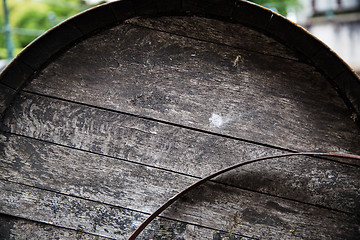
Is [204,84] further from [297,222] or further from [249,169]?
[297,222]

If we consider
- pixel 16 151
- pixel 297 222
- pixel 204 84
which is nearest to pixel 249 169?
pixel 297 222

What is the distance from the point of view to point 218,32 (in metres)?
1.20

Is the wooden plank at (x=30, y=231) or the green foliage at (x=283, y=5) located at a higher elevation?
the green foliage at (x=283, y=5)

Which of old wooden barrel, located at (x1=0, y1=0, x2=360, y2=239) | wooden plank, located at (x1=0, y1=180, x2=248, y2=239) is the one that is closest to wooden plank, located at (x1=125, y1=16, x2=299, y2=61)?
old wooden barrel, located at (x1=0, y1=0, x2=360, y2=239)

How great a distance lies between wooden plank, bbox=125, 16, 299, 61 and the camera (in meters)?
→ 1.19

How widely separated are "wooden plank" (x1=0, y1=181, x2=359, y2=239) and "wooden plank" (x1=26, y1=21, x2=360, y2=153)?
0.90ft

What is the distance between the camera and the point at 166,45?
4.00 feet

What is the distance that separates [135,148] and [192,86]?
14.6 inches

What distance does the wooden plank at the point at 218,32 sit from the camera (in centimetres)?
119

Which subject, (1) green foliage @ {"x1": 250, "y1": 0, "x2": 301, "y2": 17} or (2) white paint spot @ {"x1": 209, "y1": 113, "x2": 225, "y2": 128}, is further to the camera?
(1) green foliage @ {"x1": 250, "y1": 0, "x2": 301, "y2": 17}

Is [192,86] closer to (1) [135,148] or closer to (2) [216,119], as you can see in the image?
(2) [216,119]

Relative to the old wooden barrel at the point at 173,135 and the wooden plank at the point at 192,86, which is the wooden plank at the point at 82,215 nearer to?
the old wooden barrel at the point at 173,135

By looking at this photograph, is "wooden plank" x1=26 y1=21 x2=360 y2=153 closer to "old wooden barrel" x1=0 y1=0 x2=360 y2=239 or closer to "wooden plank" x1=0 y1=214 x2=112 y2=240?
"old wooden barrel" x1=0 y1=0 x2=360 y2=239

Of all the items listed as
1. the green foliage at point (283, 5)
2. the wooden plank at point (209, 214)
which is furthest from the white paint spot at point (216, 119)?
the green foliage at point (283, 5)
